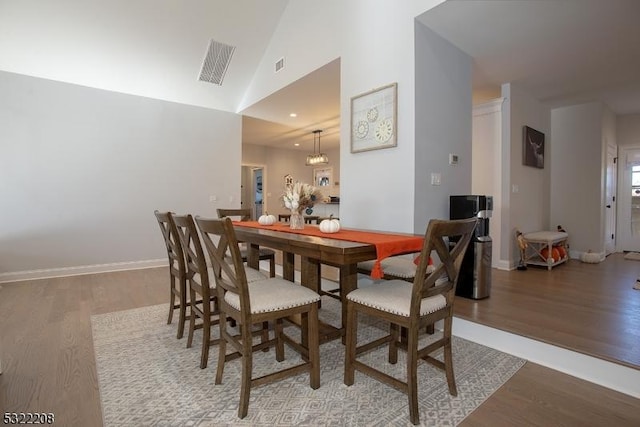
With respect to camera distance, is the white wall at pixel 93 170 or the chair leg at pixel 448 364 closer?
the chair leg at pixel 448 364

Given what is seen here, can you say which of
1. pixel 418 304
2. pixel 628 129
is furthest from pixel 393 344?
pixel 628 129

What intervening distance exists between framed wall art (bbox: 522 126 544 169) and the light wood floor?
5.44 feet

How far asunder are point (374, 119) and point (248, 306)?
2.37m

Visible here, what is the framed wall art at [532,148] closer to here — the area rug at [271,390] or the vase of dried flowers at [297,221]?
the area rug at [271,390]

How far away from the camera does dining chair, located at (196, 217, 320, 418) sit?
155cm

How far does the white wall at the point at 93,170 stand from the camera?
4059 millimetres

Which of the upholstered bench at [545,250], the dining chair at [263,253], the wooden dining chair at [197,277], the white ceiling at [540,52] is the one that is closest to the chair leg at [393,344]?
the wooden dining chair at [197,277]

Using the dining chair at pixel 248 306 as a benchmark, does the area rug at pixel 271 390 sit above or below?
below

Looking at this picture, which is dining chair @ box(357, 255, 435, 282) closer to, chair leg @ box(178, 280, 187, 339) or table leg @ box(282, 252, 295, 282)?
table leg @ box(282, 252, 295, 282)

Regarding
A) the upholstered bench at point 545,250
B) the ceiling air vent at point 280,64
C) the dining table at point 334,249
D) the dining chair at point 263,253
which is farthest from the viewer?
the ceiling air vent at point 280,64

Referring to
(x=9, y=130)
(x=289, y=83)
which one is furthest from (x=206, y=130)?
(x=9, y=130)

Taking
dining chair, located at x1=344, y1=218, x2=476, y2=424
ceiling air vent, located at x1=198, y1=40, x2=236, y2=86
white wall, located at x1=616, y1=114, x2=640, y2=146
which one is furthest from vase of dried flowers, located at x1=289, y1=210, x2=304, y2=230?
white wall, located at x1=616, y1=114, x2=640, y2=146

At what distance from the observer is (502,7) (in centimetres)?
274

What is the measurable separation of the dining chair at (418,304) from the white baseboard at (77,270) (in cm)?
425
